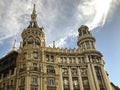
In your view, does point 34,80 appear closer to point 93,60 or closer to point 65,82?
point 65,82

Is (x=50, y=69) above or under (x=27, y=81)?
above

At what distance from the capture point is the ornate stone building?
161ft

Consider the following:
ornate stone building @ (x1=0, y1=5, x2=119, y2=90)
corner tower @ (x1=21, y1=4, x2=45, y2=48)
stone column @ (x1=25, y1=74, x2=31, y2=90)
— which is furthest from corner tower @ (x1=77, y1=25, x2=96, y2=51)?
stone column @ (x1=25, y1=74, x2=31, y2=90)

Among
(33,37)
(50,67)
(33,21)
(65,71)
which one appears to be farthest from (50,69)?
(33,21)

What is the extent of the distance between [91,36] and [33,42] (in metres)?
20.3

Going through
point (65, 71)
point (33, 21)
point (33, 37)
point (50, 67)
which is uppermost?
point (33, 21)

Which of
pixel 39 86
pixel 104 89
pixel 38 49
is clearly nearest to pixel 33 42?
pixel 38 49

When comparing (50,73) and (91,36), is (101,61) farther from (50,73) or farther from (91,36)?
(50,73)

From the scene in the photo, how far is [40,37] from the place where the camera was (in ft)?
196

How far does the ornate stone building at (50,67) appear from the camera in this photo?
49.0 meters

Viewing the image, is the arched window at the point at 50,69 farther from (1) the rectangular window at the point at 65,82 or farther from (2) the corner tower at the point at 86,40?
(2) the corner tower at the point at 86,40

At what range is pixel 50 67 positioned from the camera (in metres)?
53.3

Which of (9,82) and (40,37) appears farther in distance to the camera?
Result: (40,37)

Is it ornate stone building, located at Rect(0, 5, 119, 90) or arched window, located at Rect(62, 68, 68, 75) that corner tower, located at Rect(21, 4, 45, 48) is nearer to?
ornate stone building, located at Rect(0, 5, 119, 90)
